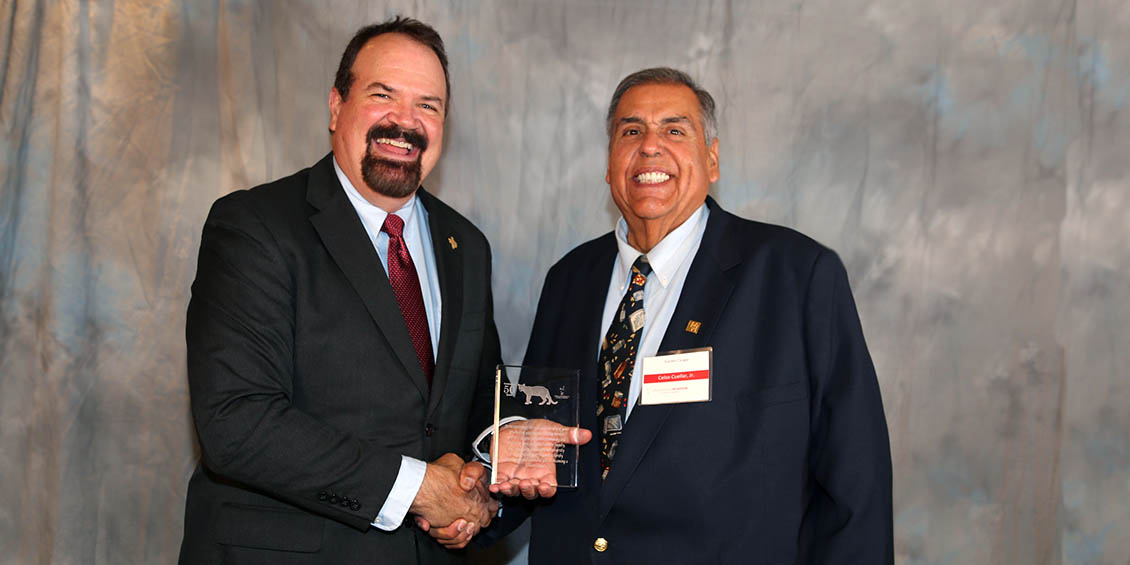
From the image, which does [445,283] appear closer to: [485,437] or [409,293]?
[409,293]

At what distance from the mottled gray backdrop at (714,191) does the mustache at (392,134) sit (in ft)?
3.88

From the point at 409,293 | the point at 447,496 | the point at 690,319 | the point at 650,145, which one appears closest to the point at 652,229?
the point at 650,145

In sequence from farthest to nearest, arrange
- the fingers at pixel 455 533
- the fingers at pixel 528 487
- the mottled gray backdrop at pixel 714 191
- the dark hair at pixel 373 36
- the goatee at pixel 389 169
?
the mottled gray backdrop at pixel 714 191 < the dark hair at pixel 373 36 < the goatee at pixel 389 169 < the fingers at pixel 455 533 < the fingers at pixel 528 487

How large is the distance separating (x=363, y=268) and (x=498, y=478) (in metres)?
0.70

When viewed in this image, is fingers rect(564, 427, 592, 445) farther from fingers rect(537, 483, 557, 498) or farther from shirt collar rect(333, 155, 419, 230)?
shirt collar rect(333, 155, 419, 230)

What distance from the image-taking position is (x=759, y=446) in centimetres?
227

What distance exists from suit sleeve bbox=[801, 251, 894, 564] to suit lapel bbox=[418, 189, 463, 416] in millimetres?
1039

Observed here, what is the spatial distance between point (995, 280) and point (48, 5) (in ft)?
14.0

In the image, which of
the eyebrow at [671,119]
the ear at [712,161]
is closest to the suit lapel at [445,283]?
the eyebrow at [671,119]

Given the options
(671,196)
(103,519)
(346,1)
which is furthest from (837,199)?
(103,519)

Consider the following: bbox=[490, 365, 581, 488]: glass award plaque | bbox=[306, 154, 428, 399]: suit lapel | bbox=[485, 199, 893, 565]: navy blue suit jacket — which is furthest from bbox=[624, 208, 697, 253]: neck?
bbox=[306, 154, 428, 399]: suit lapel

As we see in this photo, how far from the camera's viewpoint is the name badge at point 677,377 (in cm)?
228

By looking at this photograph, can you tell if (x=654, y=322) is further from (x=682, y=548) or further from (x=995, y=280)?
(x=995, y=280)

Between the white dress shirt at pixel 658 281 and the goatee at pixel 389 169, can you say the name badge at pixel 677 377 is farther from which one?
the goatee at pixel 389 169
